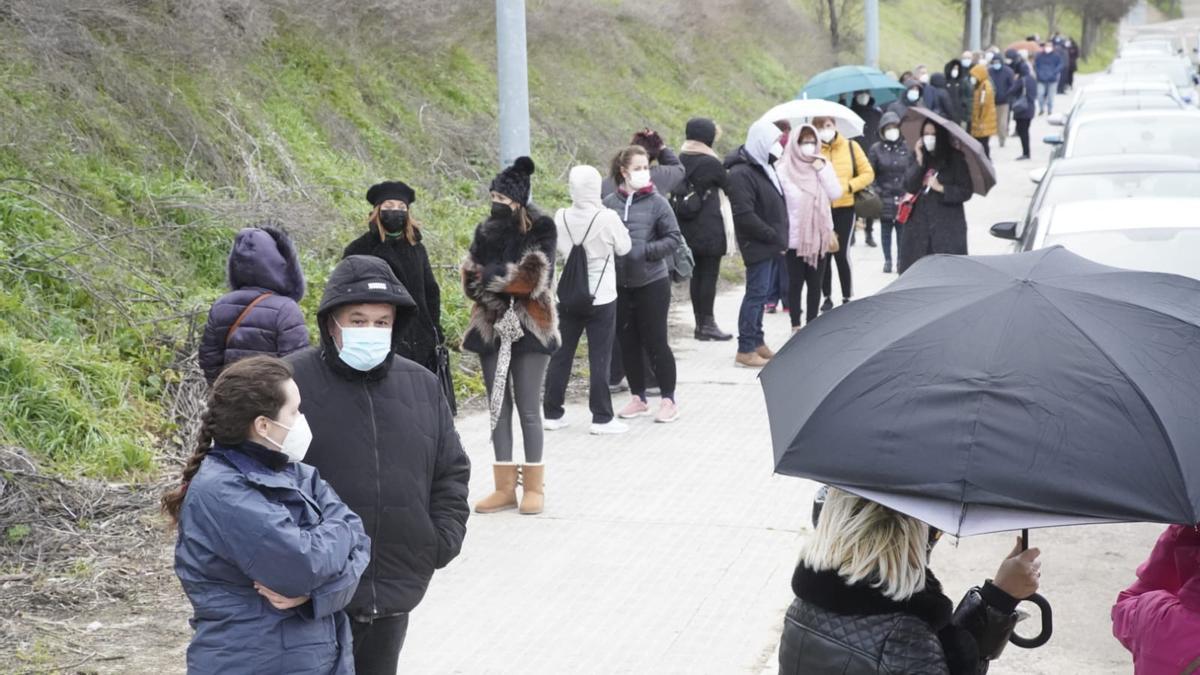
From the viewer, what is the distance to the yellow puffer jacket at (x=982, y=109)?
2450 cm

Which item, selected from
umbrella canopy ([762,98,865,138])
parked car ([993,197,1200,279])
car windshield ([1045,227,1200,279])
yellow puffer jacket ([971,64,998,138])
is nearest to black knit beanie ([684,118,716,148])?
umbrella canopy ([762,98,865,138])

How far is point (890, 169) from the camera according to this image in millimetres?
16219

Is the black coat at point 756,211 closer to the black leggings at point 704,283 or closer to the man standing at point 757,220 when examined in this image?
the man standing at point 757,220

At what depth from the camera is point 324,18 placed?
1572 cm

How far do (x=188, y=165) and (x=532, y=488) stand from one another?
16.8 feet

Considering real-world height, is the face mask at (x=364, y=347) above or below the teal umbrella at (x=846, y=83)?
above

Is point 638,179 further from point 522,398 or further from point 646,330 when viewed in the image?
point 522,398

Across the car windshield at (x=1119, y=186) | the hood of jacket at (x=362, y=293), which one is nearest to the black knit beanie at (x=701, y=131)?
the car windshield at (x=1119, y=186)

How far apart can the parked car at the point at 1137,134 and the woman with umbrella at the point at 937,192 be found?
9.01 ft

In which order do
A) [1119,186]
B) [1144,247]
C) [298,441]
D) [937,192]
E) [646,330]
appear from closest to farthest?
[298,441], [1144,247], [646,330], [1119,186], [937,192]

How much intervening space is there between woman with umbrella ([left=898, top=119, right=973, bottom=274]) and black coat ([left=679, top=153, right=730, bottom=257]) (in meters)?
1.55

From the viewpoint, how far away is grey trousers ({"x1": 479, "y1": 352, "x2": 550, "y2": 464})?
8.14 m

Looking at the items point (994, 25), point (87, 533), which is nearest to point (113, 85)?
point (87, 533)

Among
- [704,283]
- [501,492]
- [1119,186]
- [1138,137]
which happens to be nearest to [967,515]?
[501,492]
